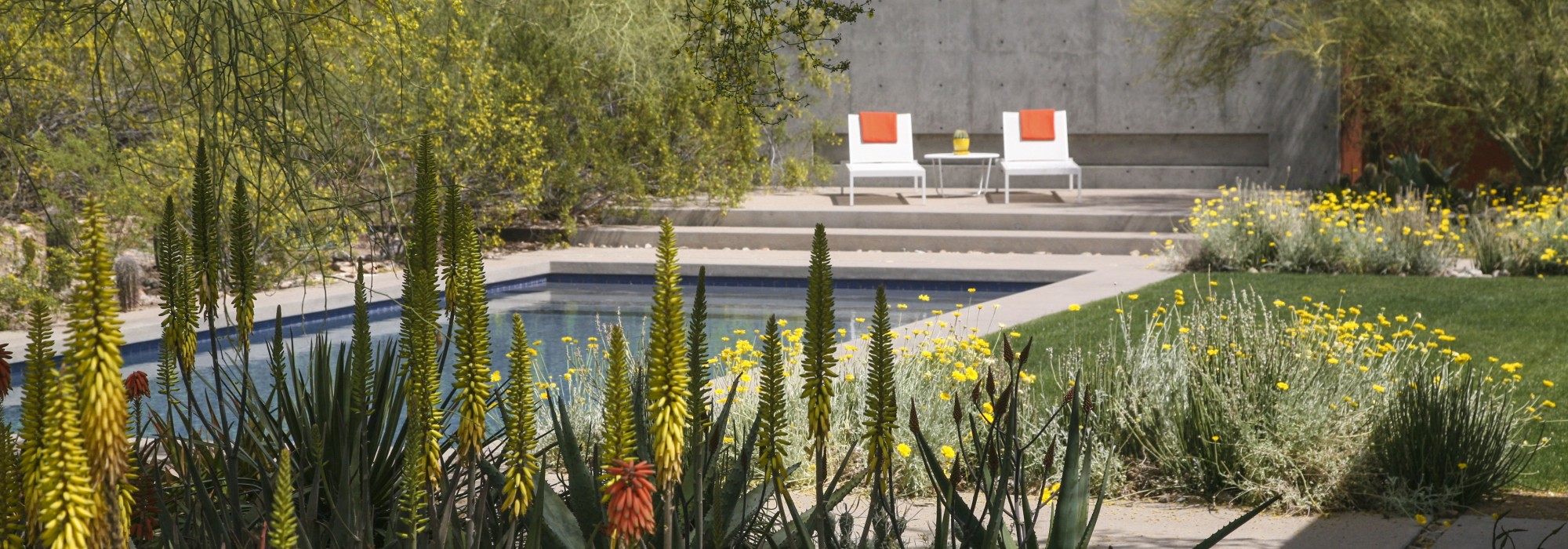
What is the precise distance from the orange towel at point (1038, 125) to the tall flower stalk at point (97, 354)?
52.2 ft

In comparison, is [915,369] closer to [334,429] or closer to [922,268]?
[334,429]

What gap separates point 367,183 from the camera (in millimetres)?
11219

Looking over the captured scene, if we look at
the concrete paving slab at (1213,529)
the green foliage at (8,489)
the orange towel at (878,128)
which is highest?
the orange towel at (878,128)

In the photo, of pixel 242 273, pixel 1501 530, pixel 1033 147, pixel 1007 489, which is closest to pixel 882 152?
pixel 1033 147

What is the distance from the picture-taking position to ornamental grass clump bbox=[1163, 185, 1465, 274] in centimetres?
1018

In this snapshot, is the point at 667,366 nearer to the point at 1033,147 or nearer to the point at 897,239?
the point at 897,239

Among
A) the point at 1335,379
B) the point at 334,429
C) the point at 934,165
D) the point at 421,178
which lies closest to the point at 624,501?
the point at 421,178

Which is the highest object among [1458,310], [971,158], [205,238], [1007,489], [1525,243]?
[971,158]

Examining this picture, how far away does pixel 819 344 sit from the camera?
138cm

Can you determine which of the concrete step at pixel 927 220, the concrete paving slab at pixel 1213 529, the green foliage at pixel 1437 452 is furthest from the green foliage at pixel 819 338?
the concrete step at pixel 927 220

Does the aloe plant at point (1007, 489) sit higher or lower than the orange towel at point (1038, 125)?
lower

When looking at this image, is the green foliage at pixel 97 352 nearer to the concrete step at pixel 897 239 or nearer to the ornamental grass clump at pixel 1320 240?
the ornamental grass clump at pixel 1320 240

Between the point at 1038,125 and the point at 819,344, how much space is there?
50.9 ft

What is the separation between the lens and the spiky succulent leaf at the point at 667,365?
119 centimetres
